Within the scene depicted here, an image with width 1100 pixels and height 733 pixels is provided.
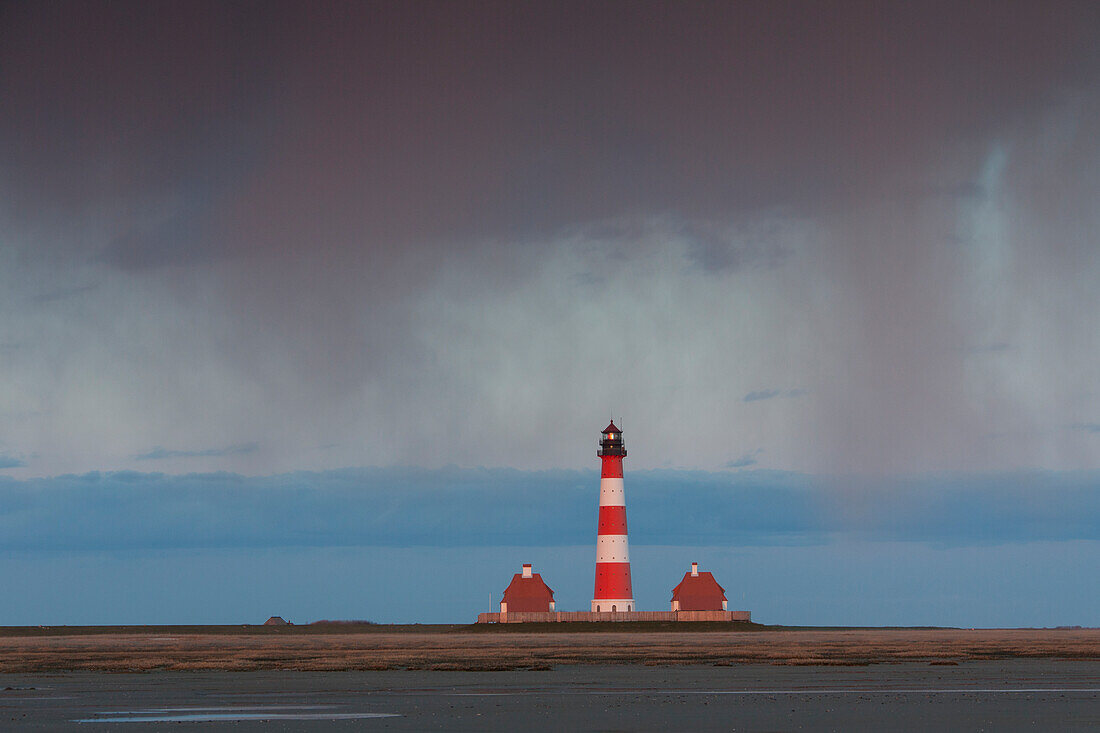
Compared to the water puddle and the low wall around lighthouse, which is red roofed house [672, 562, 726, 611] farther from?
the water puddle

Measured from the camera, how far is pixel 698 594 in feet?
362

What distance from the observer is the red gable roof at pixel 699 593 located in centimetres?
11006

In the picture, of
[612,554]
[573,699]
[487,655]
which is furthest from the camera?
[612,554]

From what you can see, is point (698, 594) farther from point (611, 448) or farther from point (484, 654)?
point (484, 654)

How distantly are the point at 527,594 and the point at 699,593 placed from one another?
43.2 feet

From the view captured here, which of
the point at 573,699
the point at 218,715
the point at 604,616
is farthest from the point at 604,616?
the point at 218,715

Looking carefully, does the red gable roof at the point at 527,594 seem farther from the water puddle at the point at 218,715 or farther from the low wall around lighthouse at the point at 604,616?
the water puddle at the point at 218,715

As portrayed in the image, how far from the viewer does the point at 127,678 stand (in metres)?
47.8

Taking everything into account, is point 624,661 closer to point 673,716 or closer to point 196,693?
point 196,693

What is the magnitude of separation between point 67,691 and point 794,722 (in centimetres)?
2180

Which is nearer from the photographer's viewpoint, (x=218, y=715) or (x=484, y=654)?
(x=218, y=715)

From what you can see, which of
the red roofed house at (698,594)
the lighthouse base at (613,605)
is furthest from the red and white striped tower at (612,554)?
the red roofed house at (698,594)

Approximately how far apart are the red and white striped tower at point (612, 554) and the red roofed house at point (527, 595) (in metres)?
6.51

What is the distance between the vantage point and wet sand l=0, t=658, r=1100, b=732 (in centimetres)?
3005
